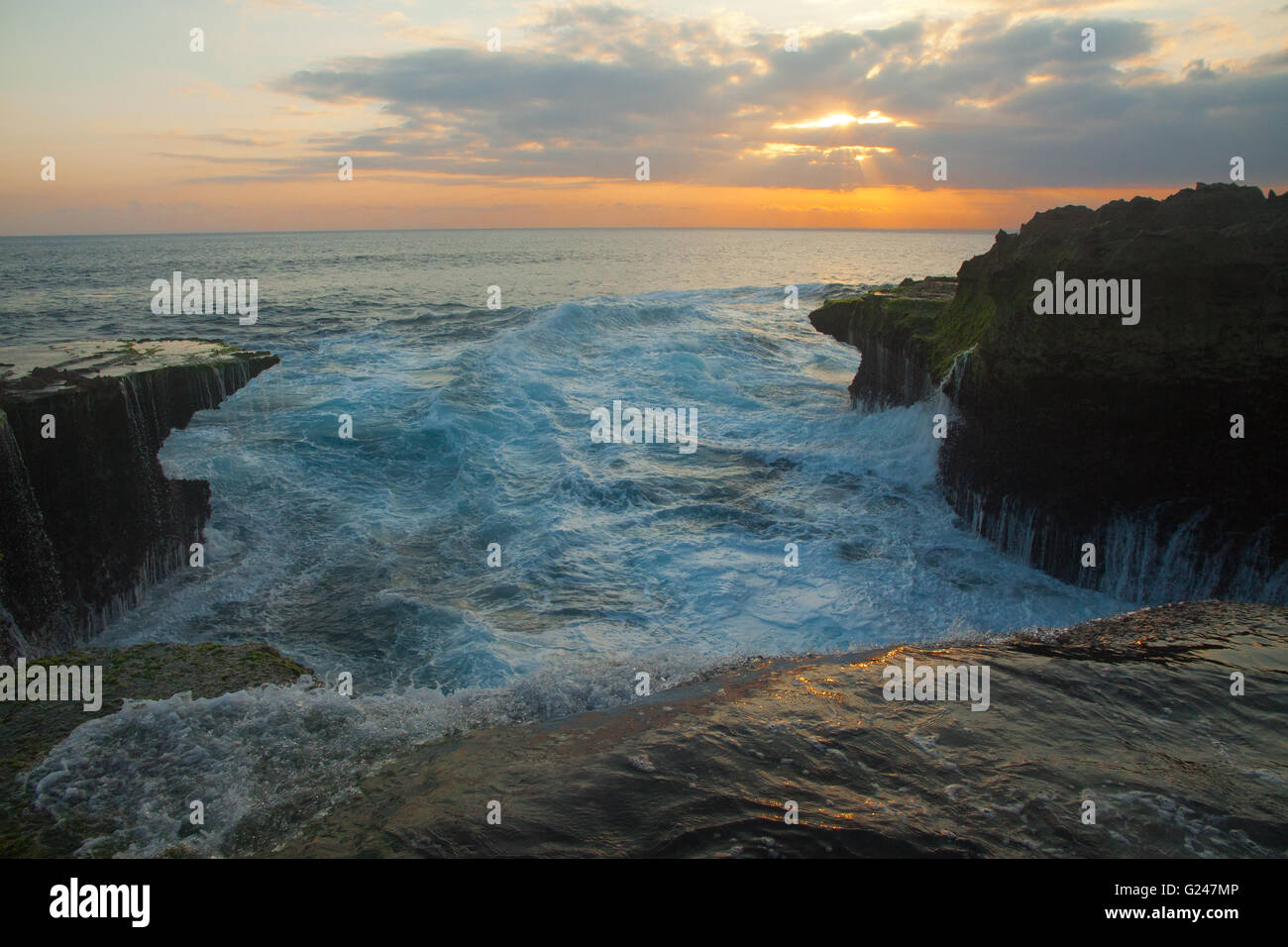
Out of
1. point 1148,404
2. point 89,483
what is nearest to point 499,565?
point 89,483

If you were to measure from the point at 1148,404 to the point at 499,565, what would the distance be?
372 inches

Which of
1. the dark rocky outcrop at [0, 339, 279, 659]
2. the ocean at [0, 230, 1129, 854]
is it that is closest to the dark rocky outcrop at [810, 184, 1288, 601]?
the ocean at [0, 230, 1129, 854]

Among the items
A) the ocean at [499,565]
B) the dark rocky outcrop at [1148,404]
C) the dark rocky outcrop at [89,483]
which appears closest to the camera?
the ocean at [499,565]

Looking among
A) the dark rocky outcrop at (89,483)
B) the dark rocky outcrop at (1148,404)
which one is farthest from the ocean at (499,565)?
the dark rocky outcrop at (1148,404)

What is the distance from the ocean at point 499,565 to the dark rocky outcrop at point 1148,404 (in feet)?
2.80

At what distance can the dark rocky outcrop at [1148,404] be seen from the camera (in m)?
9.38

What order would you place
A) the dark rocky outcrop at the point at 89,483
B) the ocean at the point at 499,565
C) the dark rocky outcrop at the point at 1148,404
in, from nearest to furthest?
1. the ocean at the point at 499,565
2. the dark rocky outcrop at the point at 89,483
3. the dark rocky outcrop at the point at 1148,404

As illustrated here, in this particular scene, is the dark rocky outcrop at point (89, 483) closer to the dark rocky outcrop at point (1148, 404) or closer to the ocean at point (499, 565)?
the ocean at point (499, 565)

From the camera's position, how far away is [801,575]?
10.9 metres

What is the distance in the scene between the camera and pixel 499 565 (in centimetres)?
1157

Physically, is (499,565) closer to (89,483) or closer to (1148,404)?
(89,483)

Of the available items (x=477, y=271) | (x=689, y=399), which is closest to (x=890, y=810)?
(x=689, y=399)
